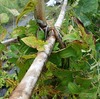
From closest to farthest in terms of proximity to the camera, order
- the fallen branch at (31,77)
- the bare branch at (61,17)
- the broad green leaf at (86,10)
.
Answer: the fallen branch at (31,77), the bare branch at (61,17), the broad green leaf at (86,10)

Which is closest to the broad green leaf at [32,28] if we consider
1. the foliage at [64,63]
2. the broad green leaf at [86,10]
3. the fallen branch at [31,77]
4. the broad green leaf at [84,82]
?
the foliage at [64,63]

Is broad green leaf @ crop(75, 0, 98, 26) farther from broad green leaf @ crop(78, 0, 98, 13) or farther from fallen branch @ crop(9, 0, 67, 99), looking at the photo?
fallen branch @ crop(9, 0, 67, 99)

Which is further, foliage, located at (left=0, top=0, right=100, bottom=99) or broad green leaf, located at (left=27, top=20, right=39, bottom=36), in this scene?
broad green leaf, located at (left=27, top=20, right=39, bottom=36)

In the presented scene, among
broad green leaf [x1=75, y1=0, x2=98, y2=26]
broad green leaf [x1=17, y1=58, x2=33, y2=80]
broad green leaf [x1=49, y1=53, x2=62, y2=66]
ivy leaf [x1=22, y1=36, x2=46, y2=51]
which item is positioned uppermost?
ivy leaf [x1=22, y1=36, x2=46, y2=51]

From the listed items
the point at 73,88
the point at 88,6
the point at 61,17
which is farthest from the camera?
the point at 88,6

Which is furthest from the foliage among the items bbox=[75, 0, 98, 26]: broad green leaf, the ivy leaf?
bbox=[75, 0, 98, 26]: broad green leaf

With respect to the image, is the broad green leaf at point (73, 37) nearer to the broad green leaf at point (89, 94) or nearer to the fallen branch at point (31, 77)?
the fallen branch at point (31, 77)

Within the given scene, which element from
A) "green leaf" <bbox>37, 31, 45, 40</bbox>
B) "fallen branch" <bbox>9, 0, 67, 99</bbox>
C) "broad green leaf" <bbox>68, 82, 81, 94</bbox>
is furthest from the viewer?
"green leaf" <bbox>37, 31, 45, 40</bbox>

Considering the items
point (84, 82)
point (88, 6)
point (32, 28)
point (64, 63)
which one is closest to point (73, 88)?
point (84, 82)

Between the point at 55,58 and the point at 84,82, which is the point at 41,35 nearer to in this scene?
the point at 55,58

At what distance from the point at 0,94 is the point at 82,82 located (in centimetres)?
248

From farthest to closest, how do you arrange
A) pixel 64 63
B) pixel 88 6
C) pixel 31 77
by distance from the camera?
pixel 88 6 < pixel 64 63 < pixel 31 77

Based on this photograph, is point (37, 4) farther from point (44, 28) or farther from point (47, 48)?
point (47, 48)

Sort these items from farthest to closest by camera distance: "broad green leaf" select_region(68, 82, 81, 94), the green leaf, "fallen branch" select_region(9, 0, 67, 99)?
the green leaf, "broad green leaf" select_region(68, 82, 81, 94), "fallen branch" select_region(9, 0, 67, 99)
